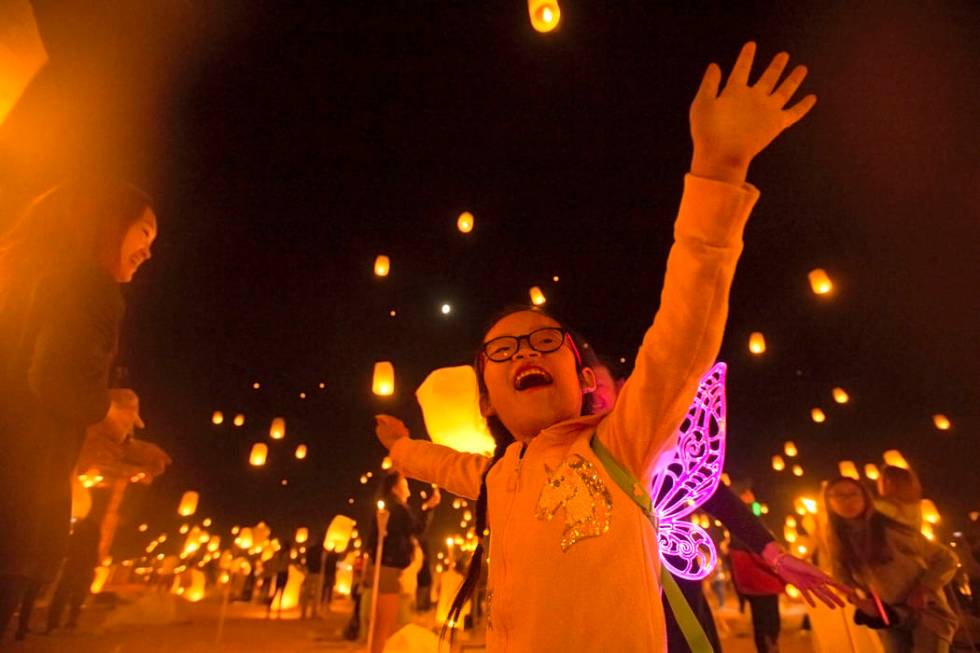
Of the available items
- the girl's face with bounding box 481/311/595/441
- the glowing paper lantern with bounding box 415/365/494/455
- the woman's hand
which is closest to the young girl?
the girl's face with bounding box 481/311/595/441

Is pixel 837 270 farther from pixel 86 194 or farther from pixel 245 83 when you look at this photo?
pixel 86 194

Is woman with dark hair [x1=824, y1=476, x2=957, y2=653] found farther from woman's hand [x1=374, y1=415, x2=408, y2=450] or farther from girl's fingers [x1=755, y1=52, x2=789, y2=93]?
girl's fingers [x1=755, y1=52, x2=789, y2=93]

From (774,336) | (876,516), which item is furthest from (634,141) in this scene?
(774,336)

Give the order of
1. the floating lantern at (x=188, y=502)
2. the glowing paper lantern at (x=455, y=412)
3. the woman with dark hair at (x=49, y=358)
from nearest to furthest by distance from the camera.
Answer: the woman with dark hair at (x=49, y=358)
the glowing paper lantern at (x=455, y=412)
the floating lantern at (x=188, y=502)

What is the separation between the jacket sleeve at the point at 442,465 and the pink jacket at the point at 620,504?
→ 0.46 meters

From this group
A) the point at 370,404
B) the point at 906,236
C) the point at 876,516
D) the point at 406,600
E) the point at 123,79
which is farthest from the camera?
the point at 370,404

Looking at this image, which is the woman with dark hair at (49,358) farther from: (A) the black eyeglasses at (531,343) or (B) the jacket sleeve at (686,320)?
(B) the jacket sleeve at (686,320)

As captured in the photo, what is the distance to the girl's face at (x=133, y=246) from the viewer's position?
2.01m

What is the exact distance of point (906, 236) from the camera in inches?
340

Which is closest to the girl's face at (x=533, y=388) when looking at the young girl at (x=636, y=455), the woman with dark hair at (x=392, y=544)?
the young girl at (x=636, y=455)

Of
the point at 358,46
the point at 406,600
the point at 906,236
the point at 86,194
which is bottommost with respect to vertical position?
the point at 406,600

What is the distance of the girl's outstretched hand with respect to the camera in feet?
4.16

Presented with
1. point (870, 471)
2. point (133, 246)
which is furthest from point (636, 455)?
point (870, 471)

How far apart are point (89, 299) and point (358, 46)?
256 inches
